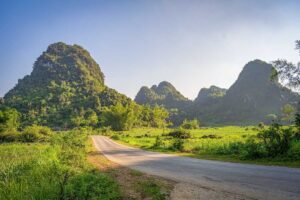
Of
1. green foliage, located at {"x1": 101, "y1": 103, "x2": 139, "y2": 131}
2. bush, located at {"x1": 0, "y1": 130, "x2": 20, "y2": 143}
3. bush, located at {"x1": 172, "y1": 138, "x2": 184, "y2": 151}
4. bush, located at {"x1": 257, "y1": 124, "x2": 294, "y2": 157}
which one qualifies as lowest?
bush, located at {"x1": 0, "y1": 130, "x2": 20, "y2": 143}

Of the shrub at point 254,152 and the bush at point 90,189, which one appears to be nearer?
the bush at point 90,189

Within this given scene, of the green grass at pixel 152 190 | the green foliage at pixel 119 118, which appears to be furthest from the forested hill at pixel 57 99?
the green grass at pixel 152 190

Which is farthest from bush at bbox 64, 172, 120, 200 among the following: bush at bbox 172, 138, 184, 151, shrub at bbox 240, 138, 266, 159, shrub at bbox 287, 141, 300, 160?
bush at bbox 172, 138, 184, 151

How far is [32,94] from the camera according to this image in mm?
156375

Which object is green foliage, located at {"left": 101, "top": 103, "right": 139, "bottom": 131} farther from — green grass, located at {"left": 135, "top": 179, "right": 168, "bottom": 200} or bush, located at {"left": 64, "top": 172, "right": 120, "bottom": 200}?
bush, located at {"left": 64, "top": 172, "right": 120, "bottom": 200}

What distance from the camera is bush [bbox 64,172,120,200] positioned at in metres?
7.79

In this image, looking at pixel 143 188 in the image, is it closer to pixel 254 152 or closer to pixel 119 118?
pixel 254 152

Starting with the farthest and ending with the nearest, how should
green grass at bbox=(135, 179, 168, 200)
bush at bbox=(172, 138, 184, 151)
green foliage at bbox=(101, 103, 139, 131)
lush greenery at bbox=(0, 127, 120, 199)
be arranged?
green foliage at bbox=(101, 103, 139, 131), bush at bbox=(172, 138, 184, 151), green grass at bbox=(135, 179, 168, 200), lush greenery at bbox=(0, 127, 120, 199)

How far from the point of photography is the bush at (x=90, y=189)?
25.6 ft

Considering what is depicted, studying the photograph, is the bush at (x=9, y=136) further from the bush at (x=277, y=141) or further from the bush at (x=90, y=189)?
the bush at (x=277, y=141)

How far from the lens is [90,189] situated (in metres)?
8.45

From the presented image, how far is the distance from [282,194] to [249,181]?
218 cm

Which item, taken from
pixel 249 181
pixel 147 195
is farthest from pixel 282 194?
pixel 147 195

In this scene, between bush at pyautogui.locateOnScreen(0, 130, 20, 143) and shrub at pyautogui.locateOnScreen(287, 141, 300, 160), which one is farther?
bush at pyautogui.locateOnScreen(0, 130, 20, 143)
